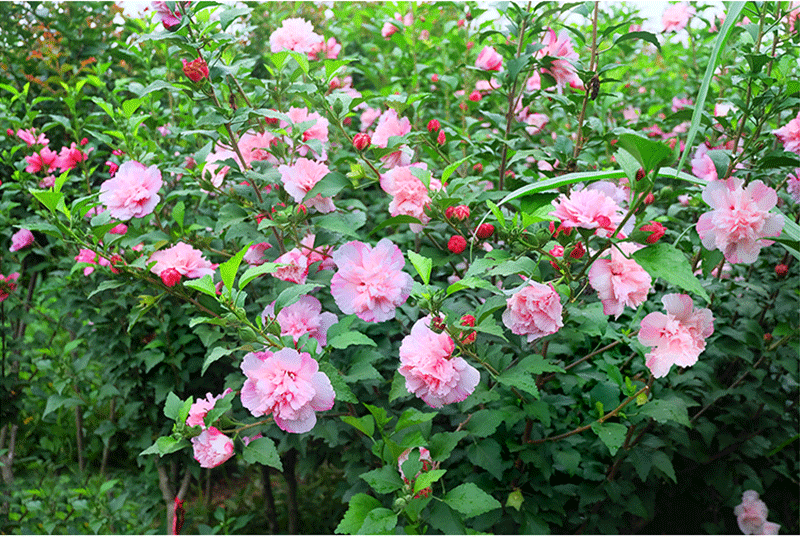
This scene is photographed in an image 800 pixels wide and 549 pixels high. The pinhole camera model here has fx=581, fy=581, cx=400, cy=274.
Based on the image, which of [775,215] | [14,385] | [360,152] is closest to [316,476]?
[14,385]

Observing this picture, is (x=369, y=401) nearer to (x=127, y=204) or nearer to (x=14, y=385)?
(x=127, y=204)

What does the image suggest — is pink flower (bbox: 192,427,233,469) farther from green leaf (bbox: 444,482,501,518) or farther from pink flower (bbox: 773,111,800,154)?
pink flower (bbox: 773,111,800,154)

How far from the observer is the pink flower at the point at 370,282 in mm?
1099

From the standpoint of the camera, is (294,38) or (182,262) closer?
(182,262)

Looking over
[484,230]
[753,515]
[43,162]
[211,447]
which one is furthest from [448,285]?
[43,162]

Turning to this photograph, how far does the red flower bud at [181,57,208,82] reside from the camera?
1217 millimetres

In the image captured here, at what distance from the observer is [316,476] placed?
2789 mm

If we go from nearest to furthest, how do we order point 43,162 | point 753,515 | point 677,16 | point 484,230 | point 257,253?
point 484,230, point 257,253, point 753,515, point 43,162, point 677,16

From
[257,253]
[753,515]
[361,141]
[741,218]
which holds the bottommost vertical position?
[753,515]

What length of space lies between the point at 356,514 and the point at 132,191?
906 mm

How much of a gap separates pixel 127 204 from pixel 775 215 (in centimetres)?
134

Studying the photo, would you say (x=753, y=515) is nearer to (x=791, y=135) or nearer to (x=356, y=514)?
(x=791, y=135)

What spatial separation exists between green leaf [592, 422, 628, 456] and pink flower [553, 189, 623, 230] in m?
0.51

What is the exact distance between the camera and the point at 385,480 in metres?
1.11
